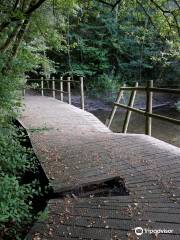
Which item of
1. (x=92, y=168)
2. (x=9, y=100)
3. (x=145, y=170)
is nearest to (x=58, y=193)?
(x=92, y=168)

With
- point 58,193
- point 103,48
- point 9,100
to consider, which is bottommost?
point 58,193

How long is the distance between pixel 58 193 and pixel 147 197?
1029mm

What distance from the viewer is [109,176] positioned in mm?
4539

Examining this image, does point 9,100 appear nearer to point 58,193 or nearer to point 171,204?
point 58,193

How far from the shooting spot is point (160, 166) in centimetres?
491

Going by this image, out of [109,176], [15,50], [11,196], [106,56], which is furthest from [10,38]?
[106,56]

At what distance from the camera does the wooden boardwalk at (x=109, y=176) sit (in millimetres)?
3227

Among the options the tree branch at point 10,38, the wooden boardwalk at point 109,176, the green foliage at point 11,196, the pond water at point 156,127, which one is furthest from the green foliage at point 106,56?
the green foliage at point 11,196

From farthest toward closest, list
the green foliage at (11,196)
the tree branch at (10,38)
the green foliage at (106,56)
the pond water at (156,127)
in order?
the green foliage at (106,56)
the pond water at (156,127)
the tree branch at (10,38)
the green foliage at (11,196)

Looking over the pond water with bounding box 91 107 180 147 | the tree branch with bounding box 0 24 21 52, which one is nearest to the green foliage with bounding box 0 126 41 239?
the tree branch with bounding box 0 24 21 52

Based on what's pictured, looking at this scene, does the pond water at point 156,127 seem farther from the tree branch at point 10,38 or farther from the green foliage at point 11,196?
the green foliage at point 11,196

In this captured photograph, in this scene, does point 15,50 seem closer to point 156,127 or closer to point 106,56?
point 156,127

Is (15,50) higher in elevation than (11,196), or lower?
higher

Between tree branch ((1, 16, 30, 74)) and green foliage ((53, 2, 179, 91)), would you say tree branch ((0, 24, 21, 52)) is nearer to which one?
tree branch ((1, 16, 30, 74))
